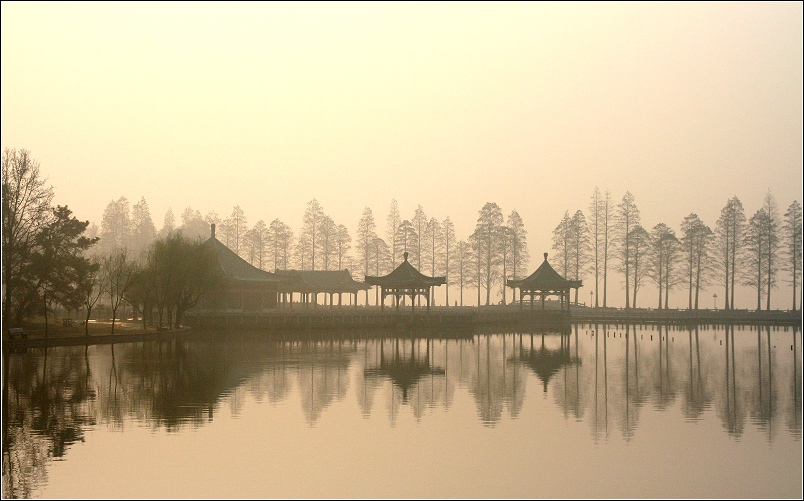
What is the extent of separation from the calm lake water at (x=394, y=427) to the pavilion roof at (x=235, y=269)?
32.2 m

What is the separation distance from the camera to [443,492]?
16562mm

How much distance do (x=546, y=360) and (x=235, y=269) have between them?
3865cm

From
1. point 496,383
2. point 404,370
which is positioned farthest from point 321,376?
point 496,383

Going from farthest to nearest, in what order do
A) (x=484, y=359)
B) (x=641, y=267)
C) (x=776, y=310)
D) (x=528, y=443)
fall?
(x=641, y=267), (x=776, y=310), (x=484, y=359), (x=528, y=443)

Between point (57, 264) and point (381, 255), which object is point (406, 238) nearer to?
point (381, 255)

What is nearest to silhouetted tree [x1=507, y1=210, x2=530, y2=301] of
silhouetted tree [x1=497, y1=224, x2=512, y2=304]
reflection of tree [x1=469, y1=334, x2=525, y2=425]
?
silhouetted tree [x1=497, y1=224, x2=512, y2=304]

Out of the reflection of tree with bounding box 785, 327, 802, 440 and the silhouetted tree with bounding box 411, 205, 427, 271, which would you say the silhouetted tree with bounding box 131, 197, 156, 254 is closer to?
the silhouetted tree with bounding box 411, 205, 427, 271

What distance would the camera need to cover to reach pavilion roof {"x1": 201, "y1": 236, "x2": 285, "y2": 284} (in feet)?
249

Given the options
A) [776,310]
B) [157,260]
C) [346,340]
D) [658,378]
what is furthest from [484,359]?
[776,310]

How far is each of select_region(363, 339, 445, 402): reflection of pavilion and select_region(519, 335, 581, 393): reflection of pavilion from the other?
4.14 m

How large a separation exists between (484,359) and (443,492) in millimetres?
28630

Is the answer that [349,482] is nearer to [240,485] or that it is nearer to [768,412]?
[240,485]

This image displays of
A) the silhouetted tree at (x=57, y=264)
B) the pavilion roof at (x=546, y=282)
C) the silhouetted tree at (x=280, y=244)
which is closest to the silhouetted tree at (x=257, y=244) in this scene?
the silhouetted tree at (x=280, y=244)

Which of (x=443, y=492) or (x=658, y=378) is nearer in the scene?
(x=443, y=492)
